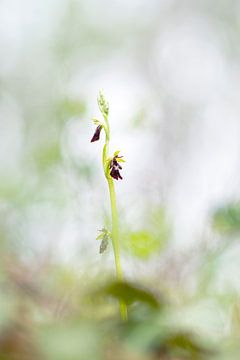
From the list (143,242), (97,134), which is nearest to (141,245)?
(143,242)

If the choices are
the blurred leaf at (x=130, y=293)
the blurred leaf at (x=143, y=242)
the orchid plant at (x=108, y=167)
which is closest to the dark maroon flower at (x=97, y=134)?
the orchid plant at (x=108, y=167)

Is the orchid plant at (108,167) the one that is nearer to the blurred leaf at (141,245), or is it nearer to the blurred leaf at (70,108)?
the blurred leaf at (141,245)

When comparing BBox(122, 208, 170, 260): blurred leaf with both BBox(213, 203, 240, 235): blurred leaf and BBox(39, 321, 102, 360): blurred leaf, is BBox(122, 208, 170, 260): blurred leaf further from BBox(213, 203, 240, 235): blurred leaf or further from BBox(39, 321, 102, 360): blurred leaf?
BBox(39, 321, 102, 360): blurred leaf

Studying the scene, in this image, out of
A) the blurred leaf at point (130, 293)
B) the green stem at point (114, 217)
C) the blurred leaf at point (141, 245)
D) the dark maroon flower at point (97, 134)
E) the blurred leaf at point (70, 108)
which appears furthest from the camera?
the blurred leaf at point (70, 108)

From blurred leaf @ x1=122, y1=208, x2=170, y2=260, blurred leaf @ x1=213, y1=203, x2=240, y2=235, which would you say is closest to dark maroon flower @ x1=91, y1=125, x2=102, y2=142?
blurred leaf @ x1=213, y1=203, x2=240, y2=235

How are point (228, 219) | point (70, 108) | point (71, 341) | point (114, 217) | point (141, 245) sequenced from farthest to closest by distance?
point (70, 108)
point (141, 245)
point (228, 219)
point (114, 217)
point (71, 341)

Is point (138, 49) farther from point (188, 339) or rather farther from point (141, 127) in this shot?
point (188, 339)

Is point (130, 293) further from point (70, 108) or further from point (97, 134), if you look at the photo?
point (70, 108)

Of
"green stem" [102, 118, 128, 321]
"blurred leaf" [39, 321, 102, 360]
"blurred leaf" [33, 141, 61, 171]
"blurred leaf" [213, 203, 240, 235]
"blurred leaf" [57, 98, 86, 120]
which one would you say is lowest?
→ "blurred leaf" [39, 321, 102, 360]

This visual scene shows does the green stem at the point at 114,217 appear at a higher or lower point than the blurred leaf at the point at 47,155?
lower
